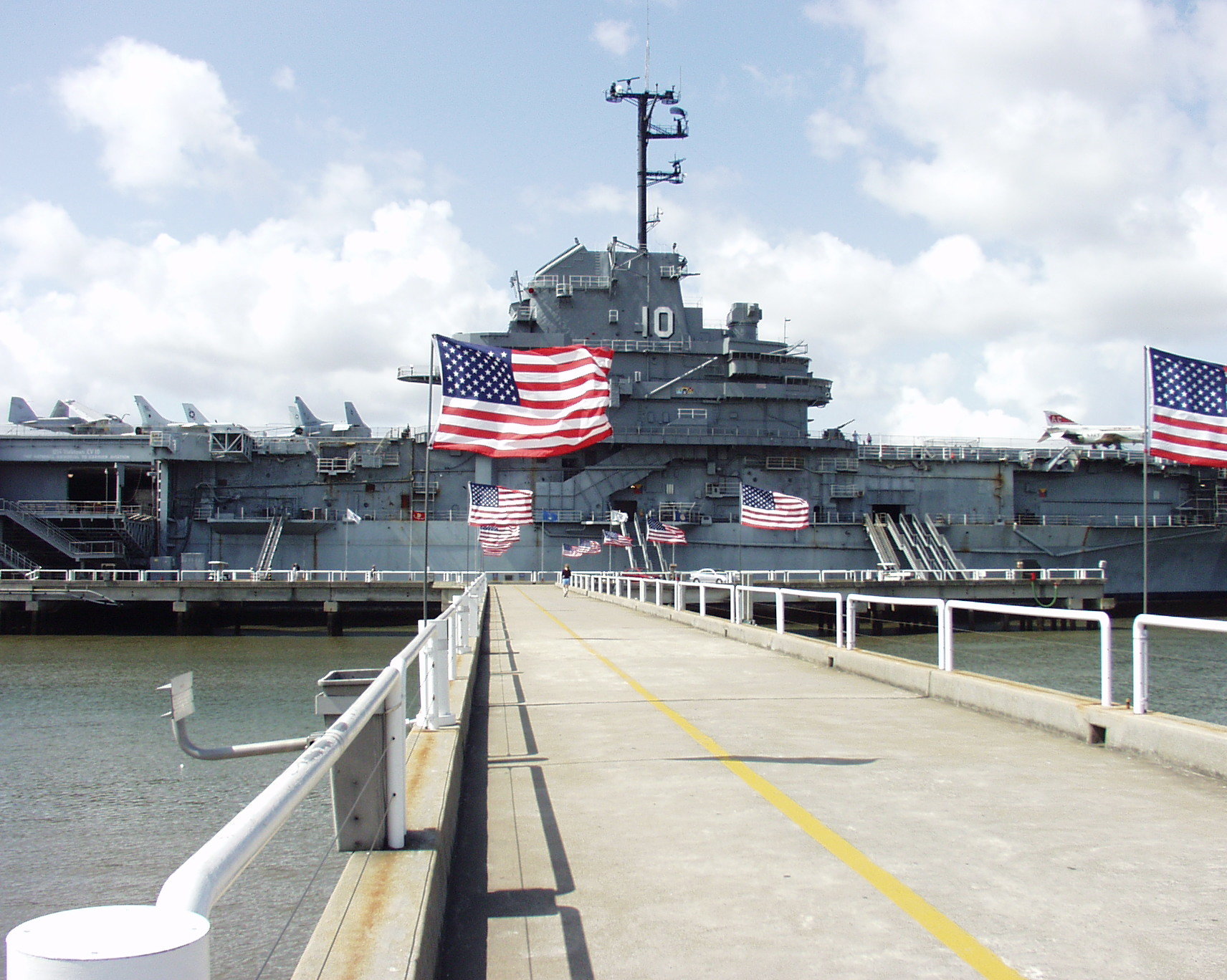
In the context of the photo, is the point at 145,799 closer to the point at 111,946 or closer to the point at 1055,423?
the point at 111,946

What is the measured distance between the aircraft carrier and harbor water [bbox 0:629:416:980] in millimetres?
18542

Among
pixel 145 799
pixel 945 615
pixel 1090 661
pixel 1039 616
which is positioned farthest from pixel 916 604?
pixel 1090 661

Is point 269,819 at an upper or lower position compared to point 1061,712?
upper

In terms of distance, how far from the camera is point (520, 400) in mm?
17922

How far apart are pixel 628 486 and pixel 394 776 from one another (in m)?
43.9

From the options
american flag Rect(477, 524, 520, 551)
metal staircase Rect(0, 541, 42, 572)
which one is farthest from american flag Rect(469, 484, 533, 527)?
metal staircase Rect(0, 541, 42, 572)

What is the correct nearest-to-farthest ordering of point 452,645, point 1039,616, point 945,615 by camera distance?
point 1039,616 → point 452,645 → point 945,615

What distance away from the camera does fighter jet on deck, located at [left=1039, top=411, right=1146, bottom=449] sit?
57906 millimetres

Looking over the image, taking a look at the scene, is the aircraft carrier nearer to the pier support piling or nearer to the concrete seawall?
the pier support piling

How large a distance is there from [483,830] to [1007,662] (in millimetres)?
26187

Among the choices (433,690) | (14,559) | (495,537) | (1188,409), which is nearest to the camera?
(433,690)

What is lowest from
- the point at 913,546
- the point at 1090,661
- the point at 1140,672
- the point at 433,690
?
the point at 1090,661

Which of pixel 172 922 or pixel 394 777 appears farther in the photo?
pixel 394 777

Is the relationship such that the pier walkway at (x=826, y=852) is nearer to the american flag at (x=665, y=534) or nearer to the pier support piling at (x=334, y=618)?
the american flag at (x=665, y=534)
